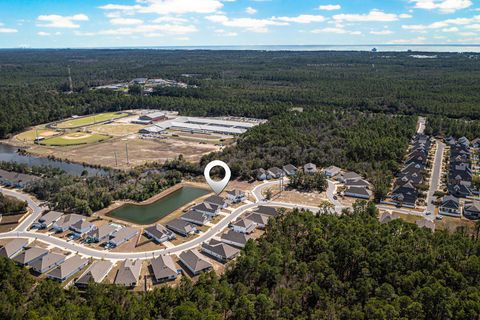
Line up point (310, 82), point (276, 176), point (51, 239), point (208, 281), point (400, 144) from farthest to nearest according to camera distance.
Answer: point (310, 82) → point (400, 144) → point (276, 176) → point (51, 239) → point (208, 281)

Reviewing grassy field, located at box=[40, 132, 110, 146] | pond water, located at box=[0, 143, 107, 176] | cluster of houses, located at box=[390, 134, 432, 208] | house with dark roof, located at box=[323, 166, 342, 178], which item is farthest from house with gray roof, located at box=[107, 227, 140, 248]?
grassy field, located at box=[40, 132, 110, 146]

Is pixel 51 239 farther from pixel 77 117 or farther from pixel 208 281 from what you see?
pixel 77 117

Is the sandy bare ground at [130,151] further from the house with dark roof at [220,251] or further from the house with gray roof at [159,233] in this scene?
the house with dark roof at [220,251]

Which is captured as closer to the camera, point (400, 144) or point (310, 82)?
point (400, 144)

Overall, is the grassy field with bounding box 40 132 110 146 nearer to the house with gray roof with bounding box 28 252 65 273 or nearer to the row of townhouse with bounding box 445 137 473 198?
the house with gray roof with bounding box 28 252 65 273

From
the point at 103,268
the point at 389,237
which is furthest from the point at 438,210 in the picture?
the point at 103,268

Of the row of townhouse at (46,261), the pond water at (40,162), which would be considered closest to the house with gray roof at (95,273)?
the row of townhouse at (46,261)
